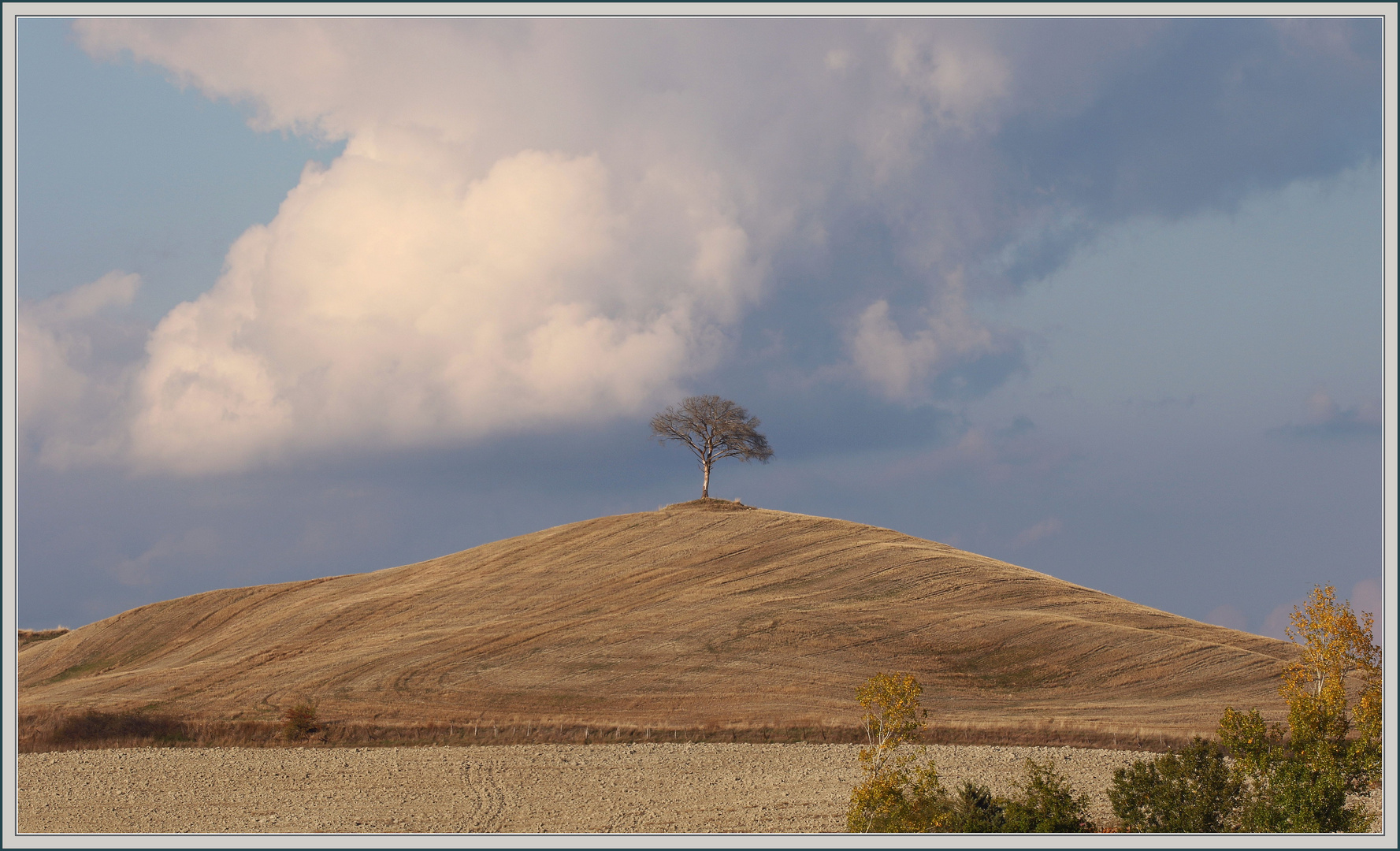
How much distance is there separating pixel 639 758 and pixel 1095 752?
19497 mm

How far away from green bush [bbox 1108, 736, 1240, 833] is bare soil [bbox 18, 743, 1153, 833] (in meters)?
5.07

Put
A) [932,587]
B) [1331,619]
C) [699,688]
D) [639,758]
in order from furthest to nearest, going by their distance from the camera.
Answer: [932,587]
[699,688]
[639,758]
[1331,619]

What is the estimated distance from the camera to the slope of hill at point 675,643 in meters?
48.7

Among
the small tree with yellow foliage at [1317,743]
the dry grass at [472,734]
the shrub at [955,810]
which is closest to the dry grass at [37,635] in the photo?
the dry grass at [472,734]

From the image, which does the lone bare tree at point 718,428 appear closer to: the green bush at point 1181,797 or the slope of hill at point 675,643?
the slope of hill at point 675,643

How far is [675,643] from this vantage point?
56.4 metres

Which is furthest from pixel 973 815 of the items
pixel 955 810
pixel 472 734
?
pixel 472 734

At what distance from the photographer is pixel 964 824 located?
22766mm

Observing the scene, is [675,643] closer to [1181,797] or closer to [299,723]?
[299,723]

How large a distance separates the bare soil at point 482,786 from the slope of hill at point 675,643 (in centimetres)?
561

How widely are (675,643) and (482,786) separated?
23.7 m

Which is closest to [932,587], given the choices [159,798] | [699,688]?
[699,688]

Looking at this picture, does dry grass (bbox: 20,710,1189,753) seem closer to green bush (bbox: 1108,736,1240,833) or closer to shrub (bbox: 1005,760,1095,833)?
green bush (bbox: 1108,736,1240,833)

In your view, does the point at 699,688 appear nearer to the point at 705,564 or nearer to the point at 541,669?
the point at 541,669
